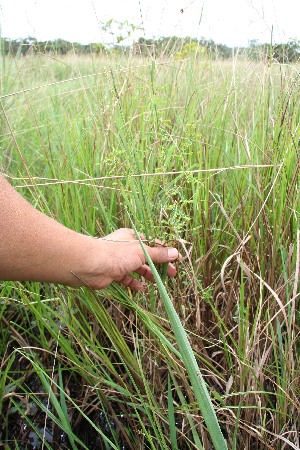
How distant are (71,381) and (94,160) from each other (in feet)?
2.61

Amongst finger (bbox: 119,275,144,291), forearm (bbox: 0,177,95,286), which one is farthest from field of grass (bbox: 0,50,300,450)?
forearm (bbox: 0,177,95,286)

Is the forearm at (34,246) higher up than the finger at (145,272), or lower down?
higher up

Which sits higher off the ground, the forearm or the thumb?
the forearm

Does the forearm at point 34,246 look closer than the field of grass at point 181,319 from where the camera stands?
Yes

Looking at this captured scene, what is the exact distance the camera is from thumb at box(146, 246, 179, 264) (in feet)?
3.50

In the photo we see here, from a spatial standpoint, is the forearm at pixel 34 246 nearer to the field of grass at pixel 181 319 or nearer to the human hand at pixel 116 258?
the human hand at pixel 116 258

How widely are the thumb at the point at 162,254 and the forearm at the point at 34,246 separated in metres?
0.14

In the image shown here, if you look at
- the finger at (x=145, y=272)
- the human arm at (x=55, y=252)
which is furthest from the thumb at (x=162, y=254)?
the finger at (x=145, y=272)

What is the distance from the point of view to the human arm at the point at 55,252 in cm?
89

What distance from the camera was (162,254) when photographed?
1079 millimetres

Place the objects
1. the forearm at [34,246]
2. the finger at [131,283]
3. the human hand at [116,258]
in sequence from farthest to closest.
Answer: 1. the finger at [131,283]
2. the human hand at [116,258]
3. the forearm at [34,246]

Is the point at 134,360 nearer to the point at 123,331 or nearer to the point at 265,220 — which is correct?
the point at 123,331

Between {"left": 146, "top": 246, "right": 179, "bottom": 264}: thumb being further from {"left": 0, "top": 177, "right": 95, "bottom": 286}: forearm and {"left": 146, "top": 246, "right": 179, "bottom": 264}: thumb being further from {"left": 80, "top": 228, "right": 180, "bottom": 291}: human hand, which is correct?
{"left": 0, "top": 177, "right": 95, "bottom": 286}: forearm

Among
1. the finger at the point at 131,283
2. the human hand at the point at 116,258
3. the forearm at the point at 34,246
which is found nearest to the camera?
the forearm at the point at 34,246
